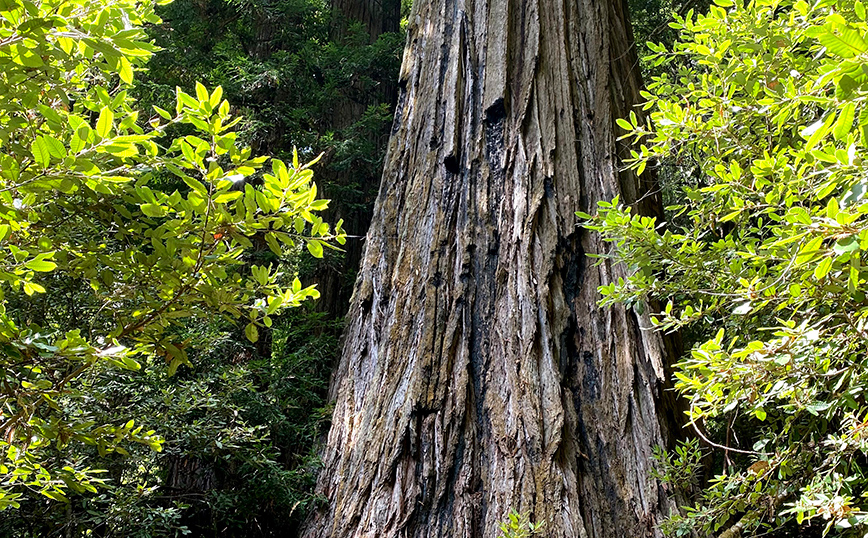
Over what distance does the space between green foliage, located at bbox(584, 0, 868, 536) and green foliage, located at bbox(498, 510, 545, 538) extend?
50cm

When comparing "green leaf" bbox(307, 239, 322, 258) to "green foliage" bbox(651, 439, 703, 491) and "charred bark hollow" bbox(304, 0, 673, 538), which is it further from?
"green foliage" bbox(651, 439, 703, 491)

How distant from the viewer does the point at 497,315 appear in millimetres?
3068

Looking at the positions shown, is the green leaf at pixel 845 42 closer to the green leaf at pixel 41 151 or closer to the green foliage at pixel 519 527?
the green leaf at pixel 41 151

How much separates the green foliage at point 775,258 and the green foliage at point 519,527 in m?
0.50

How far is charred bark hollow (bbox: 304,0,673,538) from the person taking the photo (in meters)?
2.67

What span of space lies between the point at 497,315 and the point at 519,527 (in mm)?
1096

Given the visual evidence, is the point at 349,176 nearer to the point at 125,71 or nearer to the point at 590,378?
the point at 590,378

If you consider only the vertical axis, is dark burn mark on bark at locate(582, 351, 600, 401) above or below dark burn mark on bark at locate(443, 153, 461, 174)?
below

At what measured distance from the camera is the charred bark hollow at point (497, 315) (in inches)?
105

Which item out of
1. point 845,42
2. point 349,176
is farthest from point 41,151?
point 349,176

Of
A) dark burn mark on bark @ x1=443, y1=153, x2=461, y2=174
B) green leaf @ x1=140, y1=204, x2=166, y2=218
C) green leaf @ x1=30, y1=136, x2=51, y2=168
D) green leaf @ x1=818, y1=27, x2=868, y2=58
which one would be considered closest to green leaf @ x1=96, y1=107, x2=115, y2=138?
green leaf @ x1=30, y1=136, x2=51, y2=168

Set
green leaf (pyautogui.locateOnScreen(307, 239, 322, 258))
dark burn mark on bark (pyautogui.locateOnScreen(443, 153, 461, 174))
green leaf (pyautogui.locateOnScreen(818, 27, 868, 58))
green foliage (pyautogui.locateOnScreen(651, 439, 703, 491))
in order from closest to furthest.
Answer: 1. green leaf (pyautogui.locateOnScreen(818, 27, 868, 58))
2. green leaf (pyautogui.locateOnScreen(307, 239, 322, 258))
3. green foliage (pyautogui.locateOnScreen(651, 439, 703, 491))
4. dark burn mark on bark (pyautogui.locateOnScreen(443, 153, 461, 174))

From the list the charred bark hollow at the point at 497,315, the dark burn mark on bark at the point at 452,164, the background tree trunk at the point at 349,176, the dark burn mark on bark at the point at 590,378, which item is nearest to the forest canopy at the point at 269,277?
the charred bark hollow at the point at 497,315

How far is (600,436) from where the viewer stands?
2.77 meters
